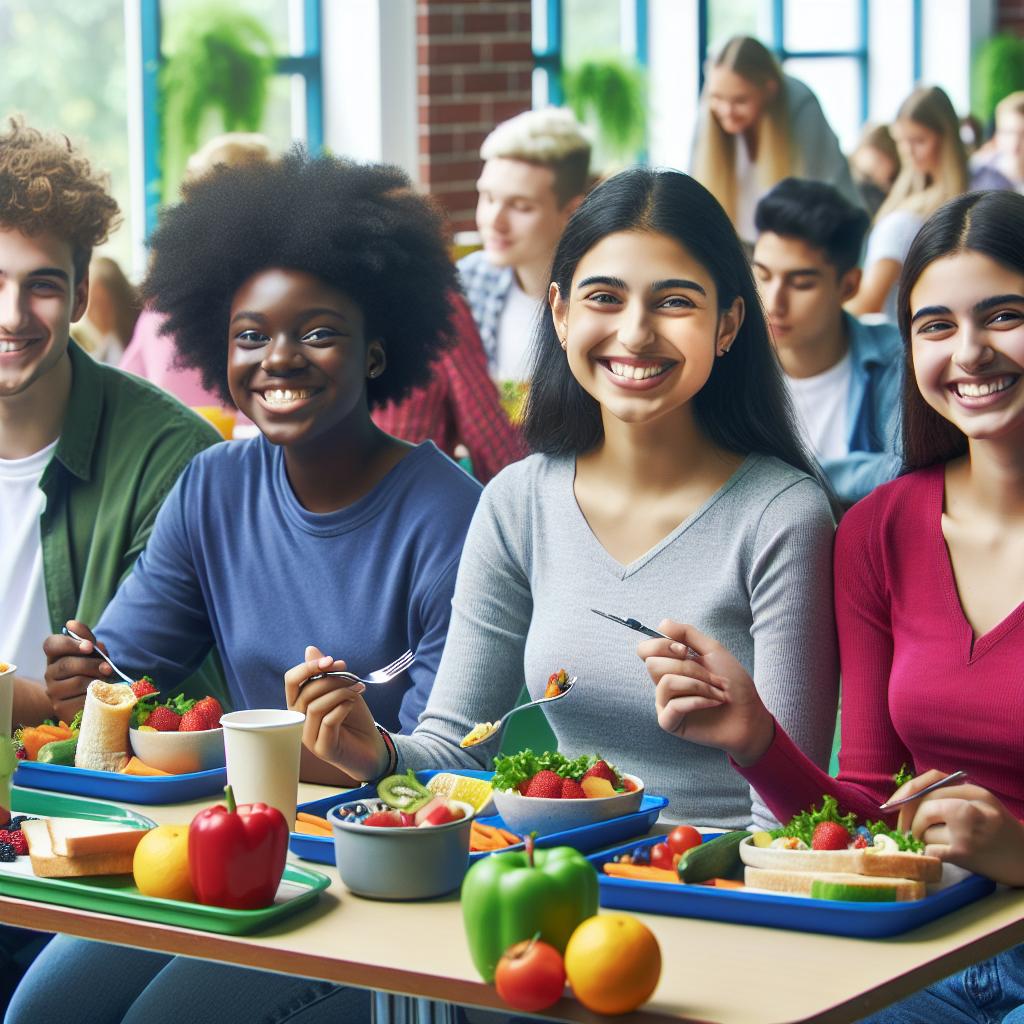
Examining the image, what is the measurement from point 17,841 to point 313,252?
0.97 meters

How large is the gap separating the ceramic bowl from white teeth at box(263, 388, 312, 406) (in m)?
0.88

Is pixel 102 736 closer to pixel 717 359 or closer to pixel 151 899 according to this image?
pixel 151 899

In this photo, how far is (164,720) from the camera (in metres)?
2.19

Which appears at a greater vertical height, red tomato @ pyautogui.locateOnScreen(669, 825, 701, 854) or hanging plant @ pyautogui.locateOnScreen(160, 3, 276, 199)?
hanging plant @ pyautogui.locateOnScreen(160, 3, 276, 199)

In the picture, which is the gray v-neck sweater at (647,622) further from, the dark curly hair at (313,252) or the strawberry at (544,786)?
the dark curly hair at (313,252)

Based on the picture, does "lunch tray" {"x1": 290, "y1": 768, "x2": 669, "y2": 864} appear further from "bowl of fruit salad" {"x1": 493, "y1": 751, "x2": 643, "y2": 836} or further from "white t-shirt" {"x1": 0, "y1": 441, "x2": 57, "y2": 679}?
"white t-shirt" {"x1": 0, "y1": 441, "x2": 57, "y2": 679}

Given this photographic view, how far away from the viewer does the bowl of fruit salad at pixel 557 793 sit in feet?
6.17

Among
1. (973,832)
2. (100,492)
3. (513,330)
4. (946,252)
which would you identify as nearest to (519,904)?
(973,832)

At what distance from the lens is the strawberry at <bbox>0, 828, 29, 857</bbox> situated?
1.87 meters

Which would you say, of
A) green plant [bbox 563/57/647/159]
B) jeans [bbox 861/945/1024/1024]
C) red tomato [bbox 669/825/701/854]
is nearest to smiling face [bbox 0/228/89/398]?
red tomato [bbox 669/825/701/854]

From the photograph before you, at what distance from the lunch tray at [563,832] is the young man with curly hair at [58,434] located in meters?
0.88

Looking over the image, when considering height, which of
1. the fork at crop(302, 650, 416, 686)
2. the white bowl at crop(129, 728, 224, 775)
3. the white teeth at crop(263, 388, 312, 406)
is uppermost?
the white teeth at crop(263, 388, 312, 406)

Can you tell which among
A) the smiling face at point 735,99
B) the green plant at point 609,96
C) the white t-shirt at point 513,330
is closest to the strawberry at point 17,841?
the white t-shirt at point 513,330

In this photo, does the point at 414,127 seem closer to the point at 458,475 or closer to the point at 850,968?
the point at 458,475
